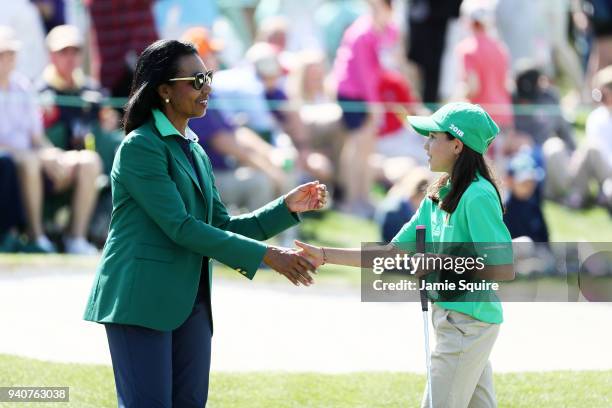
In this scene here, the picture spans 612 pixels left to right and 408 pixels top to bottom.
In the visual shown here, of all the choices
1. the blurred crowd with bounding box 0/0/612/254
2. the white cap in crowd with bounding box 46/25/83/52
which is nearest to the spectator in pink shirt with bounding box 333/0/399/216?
the blurred crowd with bounding box 0/0/612/254

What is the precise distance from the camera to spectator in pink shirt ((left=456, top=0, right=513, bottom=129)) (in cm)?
1312

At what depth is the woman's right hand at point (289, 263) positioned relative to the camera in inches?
199

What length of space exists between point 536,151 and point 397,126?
1.46 meters

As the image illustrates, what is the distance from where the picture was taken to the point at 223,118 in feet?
38.0

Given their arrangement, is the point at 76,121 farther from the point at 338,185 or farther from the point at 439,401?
the point at 439,401

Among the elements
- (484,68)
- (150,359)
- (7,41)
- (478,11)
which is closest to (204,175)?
(150,359)

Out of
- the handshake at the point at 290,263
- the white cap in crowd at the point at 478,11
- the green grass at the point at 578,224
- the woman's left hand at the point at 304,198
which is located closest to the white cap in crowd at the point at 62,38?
the white cap in crowd at the point at 478,11

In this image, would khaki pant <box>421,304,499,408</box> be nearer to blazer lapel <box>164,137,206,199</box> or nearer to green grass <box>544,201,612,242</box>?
blazer lapel <box>164,137,206,199</box>

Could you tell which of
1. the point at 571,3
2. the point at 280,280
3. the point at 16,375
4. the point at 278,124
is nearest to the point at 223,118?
the point at 278,124

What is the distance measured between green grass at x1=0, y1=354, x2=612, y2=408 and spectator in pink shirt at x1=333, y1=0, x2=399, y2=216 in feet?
17.9

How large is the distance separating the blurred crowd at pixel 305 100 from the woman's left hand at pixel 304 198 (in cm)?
475

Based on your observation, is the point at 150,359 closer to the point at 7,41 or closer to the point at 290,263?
the point at 290,263

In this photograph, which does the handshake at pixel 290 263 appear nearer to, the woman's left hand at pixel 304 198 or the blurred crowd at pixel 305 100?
the woman's left hand at pixel 304 198

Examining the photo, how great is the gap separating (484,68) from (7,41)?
4902 mm
